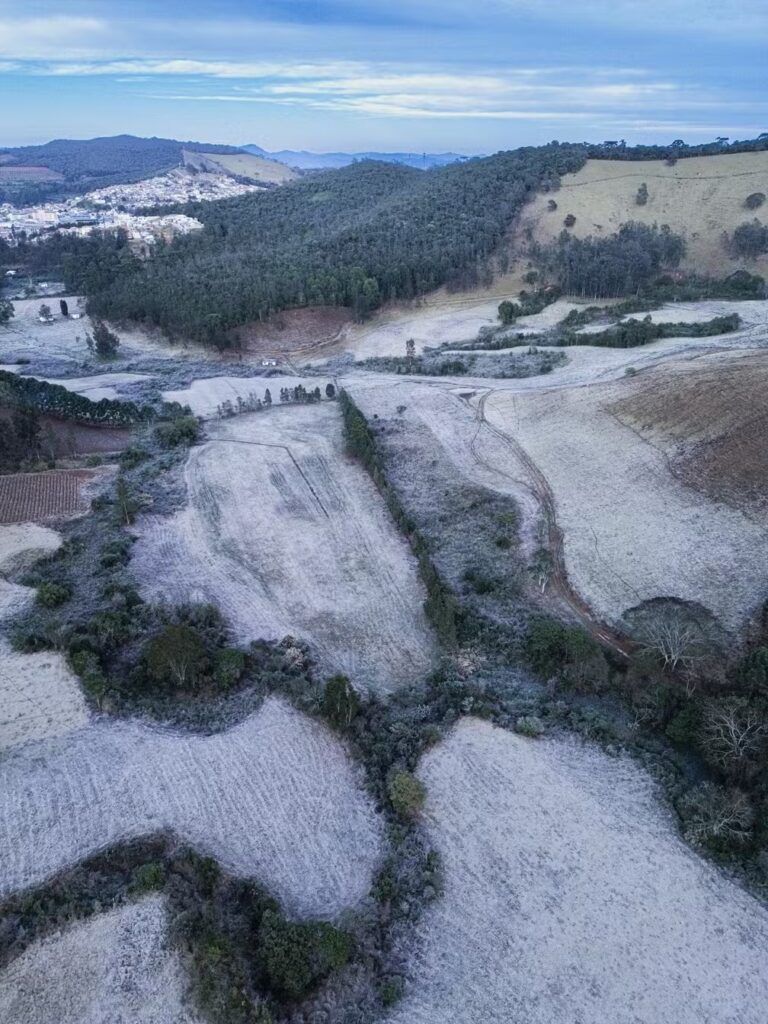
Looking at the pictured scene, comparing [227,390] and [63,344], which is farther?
[63,344]

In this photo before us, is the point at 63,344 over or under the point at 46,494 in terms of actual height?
under

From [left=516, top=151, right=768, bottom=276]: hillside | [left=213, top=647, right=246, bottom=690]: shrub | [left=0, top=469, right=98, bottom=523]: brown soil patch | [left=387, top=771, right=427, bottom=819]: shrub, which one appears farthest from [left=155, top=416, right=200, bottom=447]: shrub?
[left=516, top=151, right=768, bottom=276]: hillside

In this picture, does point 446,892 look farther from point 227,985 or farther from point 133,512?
point 133,512

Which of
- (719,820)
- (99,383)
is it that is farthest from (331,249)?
(719,820)

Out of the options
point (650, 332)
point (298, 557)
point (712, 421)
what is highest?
point (712, 421)

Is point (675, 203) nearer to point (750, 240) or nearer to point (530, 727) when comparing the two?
point (750, 240)

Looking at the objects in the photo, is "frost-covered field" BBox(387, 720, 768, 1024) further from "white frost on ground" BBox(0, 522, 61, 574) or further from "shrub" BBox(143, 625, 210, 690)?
"white frost on ground" BBox(0, 522, 61, 574)
